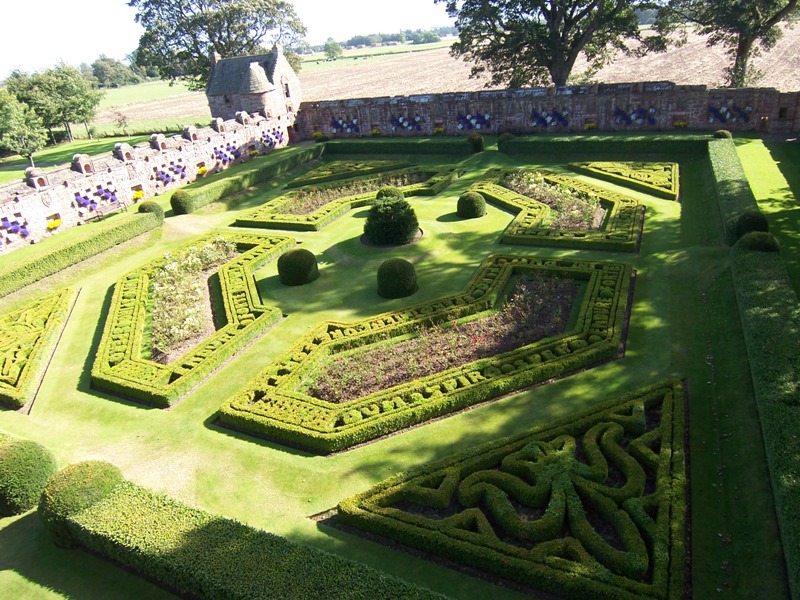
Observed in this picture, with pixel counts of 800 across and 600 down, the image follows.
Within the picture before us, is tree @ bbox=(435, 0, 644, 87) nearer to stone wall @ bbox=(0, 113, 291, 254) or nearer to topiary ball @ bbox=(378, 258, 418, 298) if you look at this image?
stone wall @ bbox=(0, 113, 291, 254)

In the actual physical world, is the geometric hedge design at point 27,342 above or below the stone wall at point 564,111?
below

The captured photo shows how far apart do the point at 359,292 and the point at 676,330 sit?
10489 millimetres

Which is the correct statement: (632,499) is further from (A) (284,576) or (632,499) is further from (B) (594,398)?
(A) (284,576)

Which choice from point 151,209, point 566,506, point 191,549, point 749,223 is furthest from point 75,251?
point 749,223

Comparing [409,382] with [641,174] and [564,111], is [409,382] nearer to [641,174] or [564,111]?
[641,174]

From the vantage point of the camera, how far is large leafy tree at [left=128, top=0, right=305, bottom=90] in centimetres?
4934

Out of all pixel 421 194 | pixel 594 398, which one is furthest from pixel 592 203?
pixel 594 398

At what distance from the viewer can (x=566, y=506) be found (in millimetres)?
9859

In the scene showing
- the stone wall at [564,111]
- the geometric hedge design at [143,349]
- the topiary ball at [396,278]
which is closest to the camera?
the geometric hedge design at [143,349]

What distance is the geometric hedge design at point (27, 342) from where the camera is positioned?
52.0 ft

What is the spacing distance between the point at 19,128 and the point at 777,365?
58.0 metres

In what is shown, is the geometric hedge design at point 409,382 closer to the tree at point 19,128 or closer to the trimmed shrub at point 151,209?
the trimmed shrub at point 151,209

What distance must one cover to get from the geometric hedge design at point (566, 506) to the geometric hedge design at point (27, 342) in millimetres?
11529

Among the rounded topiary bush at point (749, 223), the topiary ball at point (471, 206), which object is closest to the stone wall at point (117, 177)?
the topiary ball at point (471, 206)
